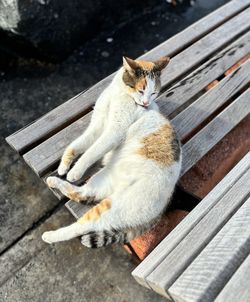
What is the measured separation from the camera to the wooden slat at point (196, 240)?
1329mm

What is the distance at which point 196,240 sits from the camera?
142 cm

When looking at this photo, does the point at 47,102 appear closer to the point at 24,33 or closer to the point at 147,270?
the point at 24,33

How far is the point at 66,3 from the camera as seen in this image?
2.81 m

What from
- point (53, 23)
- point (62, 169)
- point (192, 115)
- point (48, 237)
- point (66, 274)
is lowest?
point (66, 274)

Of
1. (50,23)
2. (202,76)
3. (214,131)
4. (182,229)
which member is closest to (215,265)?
(182,229)

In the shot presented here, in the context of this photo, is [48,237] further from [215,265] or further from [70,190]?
[215,265]

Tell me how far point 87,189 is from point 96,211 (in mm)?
186

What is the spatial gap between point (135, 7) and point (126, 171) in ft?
6.80

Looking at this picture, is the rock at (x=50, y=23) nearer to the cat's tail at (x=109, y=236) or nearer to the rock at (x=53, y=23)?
the rock at (x=53, y=23)

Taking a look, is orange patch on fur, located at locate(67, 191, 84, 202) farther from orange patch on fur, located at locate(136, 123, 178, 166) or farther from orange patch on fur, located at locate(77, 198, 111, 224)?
orange patch on fur, located at locate(136, 123, 178, 166)

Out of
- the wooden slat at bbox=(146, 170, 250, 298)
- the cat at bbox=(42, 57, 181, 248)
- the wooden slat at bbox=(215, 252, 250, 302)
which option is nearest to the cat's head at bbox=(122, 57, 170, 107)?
the cat at bbox=(42, 57, 181, 248)

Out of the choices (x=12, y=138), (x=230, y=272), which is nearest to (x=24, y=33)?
(x=12, y=138)

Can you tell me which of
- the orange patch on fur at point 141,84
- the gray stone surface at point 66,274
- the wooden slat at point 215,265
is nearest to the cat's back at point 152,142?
the orange patch on fur at point 141,84

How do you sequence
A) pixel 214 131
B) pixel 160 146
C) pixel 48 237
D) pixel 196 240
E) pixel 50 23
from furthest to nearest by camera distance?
pixel 50 23
pixel 214 131
pixel 48 237
pixel 160 146
pixel 196 240
